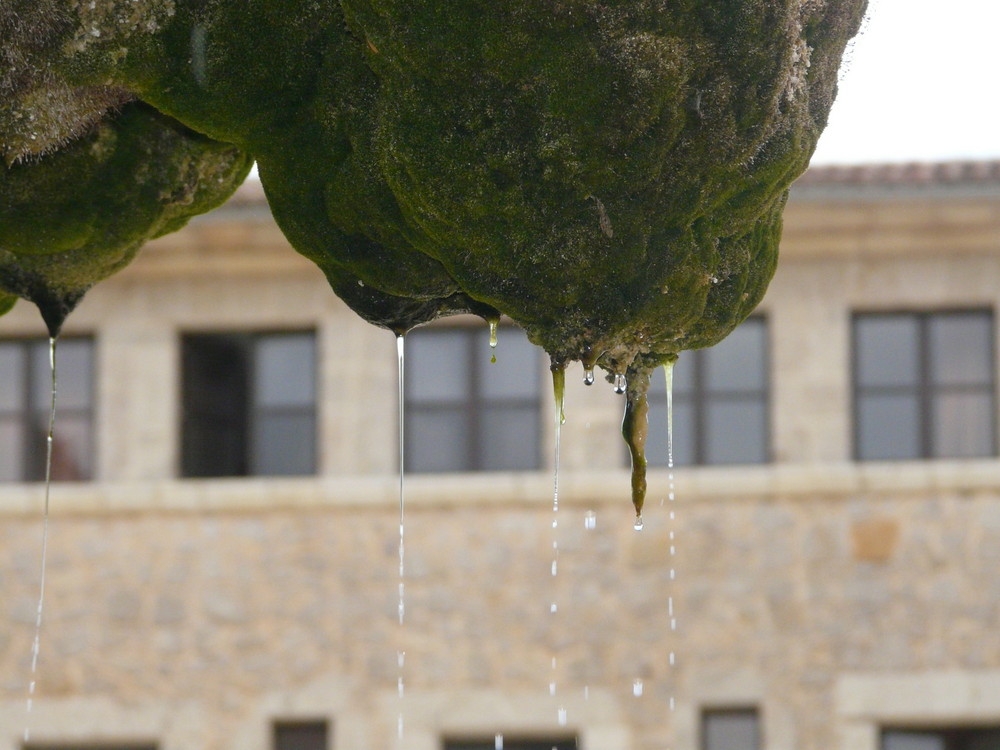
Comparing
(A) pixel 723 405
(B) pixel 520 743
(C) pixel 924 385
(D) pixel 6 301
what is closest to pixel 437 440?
(A) pixel 723 405

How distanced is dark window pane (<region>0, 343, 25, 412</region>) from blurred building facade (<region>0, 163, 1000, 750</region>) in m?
0.03

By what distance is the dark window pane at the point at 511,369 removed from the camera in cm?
1042

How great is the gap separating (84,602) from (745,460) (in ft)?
14.4

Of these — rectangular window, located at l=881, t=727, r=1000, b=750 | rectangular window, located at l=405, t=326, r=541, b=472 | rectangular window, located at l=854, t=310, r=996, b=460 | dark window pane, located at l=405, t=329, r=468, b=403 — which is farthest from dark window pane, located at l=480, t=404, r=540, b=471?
rectangular window, located at l=881, t=727, r=1000, b=750

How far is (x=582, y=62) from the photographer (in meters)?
2.55

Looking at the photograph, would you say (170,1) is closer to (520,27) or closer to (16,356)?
(520,27)

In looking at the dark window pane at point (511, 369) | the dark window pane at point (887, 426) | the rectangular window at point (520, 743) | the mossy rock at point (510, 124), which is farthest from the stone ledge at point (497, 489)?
the mossy rock at point (510, 124)

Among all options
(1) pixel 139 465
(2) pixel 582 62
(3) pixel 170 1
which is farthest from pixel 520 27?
(1) pixel 139 465

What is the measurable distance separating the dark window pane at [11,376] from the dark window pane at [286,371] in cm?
159

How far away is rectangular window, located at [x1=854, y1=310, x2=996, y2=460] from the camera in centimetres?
1013

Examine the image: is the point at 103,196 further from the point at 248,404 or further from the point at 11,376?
the point at 11,376

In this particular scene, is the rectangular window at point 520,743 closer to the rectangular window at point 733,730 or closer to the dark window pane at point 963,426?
the rectangular window at point 733,730

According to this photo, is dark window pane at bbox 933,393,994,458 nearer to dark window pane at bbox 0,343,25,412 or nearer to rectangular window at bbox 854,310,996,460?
rectangular window at bbox 854,310,996,460

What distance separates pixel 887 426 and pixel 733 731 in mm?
2169
